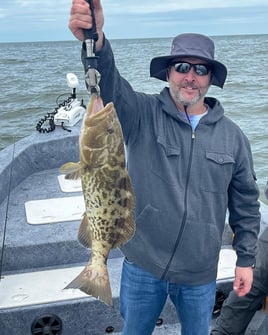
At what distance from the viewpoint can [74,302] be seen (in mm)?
3965

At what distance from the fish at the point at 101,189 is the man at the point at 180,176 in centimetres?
34

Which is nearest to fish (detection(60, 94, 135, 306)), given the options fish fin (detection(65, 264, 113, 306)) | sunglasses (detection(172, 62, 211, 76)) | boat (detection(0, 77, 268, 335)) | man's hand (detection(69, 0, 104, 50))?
fish fin (detection(65, 264, 113, 306))

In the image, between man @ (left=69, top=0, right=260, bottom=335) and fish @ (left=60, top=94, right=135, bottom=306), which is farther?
man @ (left=69, top=0, right=260, bottom=335)

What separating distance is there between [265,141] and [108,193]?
12.3 m

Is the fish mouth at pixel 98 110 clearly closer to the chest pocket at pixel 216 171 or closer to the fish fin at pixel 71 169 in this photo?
the fish fin at pixel 71 169

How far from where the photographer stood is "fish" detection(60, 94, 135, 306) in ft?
7.59

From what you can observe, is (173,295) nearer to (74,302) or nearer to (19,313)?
(74,302)

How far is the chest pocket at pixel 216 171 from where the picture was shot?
9.31 ft

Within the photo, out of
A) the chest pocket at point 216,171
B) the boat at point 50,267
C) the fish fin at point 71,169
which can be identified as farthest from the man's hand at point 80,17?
the boat at point 50,267

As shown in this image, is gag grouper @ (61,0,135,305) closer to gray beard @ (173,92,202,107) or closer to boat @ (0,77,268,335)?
gray beard @ (173,92,202,107)

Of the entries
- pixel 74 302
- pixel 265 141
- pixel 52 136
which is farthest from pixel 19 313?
pixel 265 141

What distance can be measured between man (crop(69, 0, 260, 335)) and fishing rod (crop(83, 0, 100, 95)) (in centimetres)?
49

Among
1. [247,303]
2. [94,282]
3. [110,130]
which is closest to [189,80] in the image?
[110,130]

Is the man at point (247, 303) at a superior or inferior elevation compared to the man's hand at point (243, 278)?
inferior
